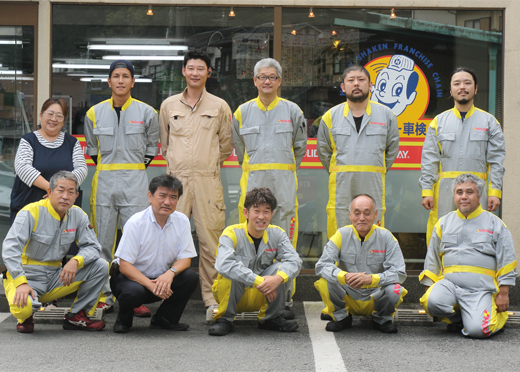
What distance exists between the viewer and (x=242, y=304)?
473 centimetres

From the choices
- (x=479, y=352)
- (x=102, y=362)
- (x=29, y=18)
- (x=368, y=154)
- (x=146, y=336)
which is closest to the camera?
(x=102, y=362)

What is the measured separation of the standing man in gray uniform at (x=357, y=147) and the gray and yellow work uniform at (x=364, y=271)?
22.0 inches

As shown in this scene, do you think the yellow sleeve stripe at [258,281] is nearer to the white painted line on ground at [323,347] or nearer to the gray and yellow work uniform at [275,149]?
the white painted line on ground at [323,347]

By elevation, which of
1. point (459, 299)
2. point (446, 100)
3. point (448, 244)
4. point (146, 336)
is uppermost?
point (446, 100)

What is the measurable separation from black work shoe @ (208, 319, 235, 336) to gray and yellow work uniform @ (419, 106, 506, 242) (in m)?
2.02

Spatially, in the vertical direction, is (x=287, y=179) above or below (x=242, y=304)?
above

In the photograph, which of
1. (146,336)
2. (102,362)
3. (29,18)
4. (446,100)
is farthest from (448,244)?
(29,18)

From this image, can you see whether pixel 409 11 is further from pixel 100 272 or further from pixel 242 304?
pixel 100 272

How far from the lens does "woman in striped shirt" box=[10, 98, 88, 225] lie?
521 centimetres

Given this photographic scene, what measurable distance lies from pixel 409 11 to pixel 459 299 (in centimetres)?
316

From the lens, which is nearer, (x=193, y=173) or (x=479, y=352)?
(x=479, y=352)

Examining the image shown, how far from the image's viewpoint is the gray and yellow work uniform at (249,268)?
4598 millimetres

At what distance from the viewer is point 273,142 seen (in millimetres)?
5379

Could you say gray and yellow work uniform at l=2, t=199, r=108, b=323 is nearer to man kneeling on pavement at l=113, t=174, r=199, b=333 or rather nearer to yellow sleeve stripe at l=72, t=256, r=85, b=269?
yellow sleeve stripe at l=72, t=256, r=85, b=269
